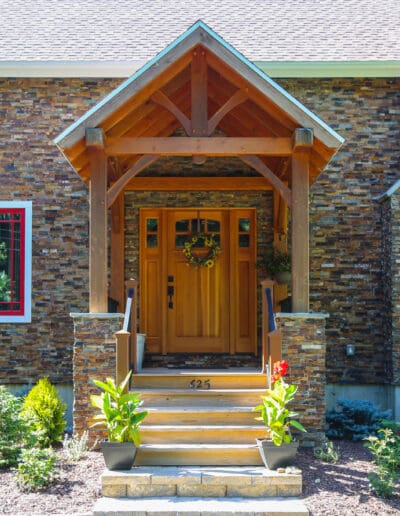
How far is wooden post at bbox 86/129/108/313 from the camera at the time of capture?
306 inches

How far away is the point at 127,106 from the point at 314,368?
382cm

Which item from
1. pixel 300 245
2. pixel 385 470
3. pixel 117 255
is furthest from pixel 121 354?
pixel 385 470

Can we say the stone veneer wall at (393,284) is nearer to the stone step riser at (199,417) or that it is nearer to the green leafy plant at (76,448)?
the stone step riser at (199,417)

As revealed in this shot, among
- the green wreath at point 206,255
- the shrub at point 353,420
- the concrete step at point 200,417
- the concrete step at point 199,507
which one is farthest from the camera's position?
the green wreath at point 206,255

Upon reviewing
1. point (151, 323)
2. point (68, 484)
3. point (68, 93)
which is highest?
point (68, 93)

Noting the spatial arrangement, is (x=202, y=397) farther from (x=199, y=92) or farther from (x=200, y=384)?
(x=199, y=92)

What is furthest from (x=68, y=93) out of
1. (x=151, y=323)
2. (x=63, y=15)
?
(x=151, y=323)

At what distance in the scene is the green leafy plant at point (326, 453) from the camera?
23.8 feet

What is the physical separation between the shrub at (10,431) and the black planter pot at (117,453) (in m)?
1.12

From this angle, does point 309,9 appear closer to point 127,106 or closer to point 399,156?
point 399,156

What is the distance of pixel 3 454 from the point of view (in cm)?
715

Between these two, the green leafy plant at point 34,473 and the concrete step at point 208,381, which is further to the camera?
the concrete step at point 208,381

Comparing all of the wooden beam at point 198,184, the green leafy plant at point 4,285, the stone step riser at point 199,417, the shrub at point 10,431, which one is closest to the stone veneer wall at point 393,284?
the wooden beam at point 198,184

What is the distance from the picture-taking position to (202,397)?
7891mm
